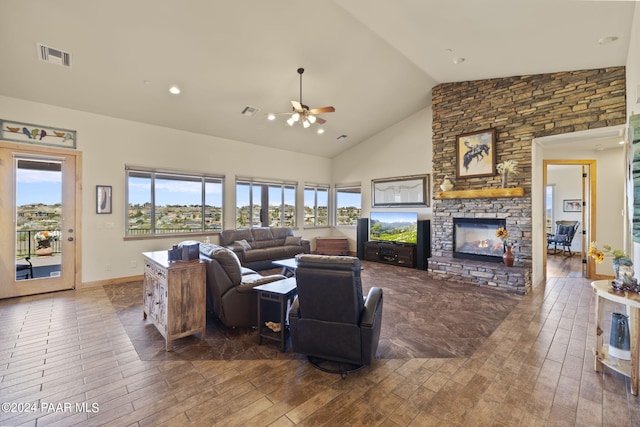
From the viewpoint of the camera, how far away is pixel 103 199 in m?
5.06

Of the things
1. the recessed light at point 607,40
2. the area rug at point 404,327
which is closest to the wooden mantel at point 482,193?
the area rug at point 404,327

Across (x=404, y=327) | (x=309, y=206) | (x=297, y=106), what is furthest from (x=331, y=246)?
(x=404, y=327)

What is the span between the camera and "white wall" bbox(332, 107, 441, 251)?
689 cm

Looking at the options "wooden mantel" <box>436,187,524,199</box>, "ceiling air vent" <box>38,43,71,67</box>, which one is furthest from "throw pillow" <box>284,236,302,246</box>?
"ceiling air vent" <box>38,43,71,67</box>

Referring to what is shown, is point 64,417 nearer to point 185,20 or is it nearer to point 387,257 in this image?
point 185,20

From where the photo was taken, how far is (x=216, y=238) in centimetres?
655

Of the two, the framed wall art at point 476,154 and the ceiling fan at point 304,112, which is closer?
the ceiling fan at point 304,112

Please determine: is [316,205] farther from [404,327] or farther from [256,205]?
[404,327]

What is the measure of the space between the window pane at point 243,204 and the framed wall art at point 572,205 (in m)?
9.77

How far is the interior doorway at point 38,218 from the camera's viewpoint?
431cm

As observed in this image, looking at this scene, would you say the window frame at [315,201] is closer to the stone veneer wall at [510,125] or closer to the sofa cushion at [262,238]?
the sofa cushion at [262,238]

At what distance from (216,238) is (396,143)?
5228 mm

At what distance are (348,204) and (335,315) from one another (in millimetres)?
6658

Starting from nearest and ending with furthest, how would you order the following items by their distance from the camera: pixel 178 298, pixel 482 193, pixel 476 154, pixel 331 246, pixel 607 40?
pixel 178 298 → pixel 607 40 → pixel 482 193 → pixel 476 154 → pixel 331 246
